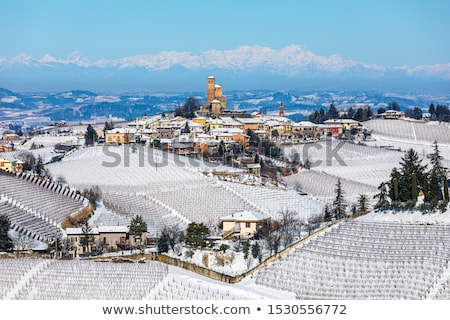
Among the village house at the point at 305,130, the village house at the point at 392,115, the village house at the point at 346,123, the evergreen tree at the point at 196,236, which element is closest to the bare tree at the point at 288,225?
the evergreen tree at the point at 196,236

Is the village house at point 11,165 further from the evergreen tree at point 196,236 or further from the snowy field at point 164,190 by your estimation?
the evergreen tree at point 196,236

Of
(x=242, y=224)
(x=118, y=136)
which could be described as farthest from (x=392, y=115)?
(x=242, y=224)

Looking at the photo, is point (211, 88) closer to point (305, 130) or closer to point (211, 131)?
point (305, 130)

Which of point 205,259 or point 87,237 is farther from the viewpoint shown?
point 87,237

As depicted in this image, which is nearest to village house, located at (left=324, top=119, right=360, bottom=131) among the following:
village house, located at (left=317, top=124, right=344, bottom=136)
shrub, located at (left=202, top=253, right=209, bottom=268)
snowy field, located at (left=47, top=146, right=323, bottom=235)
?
village house, located at (left=317, top=124, right=344, bottom=136)

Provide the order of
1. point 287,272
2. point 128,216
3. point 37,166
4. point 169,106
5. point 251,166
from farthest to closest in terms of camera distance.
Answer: point 169,106
point 251,166
point 37,166
point 128,216
point 287,272

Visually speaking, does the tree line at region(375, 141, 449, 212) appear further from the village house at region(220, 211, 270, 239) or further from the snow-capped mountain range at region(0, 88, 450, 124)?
the snow-capped mountain range at region(0, 88, 450, 124)

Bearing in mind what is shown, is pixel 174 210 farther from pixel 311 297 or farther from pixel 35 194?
pixel 311 297

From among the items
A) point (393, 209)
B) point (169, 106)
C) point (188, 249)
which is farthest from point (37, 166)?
point (169, 106)

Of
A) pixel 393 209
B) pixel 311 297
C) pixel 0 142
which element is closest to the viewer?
Answer: pixel 311 297
